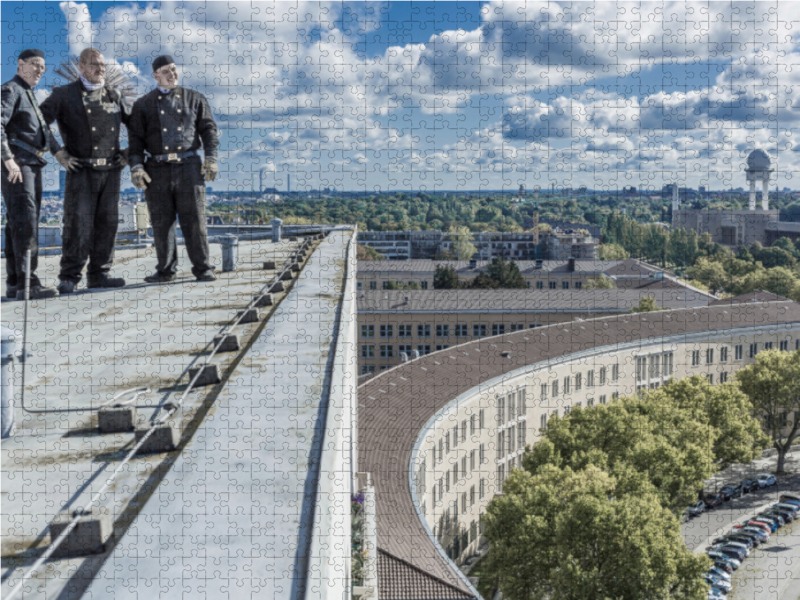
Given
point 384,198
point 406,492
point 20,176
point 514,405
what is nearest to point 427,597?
point 406,492

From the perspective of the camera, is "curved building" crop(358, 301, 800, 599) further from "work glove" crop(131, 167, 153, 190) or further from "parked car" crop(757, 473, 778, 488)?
"work glove" crop(131, 167, 153, 190)

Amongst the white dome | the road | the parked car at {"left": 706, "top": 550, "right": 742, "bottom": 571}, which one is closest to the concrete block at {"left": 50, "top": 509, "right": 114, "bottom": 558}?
the road

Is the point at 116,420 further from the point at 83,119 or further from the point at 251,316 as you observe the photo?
the point at 83,119

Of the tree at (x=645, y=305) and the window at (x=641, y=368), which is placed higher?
the tree at (x=645, y=305)

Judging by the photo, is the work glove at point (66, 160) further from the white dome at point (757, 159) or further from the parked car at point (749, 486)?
the white dome at point (757, 159)

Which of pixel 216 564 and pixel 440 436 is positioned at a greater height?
pixel 216 564

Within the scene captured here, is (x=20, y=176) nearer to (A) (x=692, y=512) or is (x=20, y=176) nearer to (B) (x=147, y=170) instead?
(B) (x=147, y=170)

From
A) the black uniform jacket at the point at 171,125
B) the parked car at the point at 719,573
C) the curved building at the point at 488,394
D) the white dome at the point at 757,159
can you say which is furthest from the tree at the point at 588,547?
the white dome at the point at 757,159
